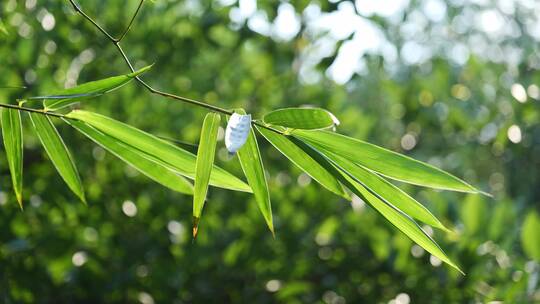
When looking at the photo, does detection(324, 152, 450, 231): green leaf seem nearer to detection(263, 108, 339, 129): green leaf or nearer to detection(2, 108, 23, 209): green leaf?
detection(263, 108, 339, 129): green leaf

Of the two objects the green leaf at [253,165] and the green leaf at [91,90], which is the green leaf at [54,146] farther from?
the green leaf at [253,165]

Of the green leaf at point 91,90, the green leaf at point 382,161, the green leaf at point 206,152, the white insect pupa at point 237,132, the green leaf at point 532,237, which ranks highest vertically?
the green leaf at point 91,90

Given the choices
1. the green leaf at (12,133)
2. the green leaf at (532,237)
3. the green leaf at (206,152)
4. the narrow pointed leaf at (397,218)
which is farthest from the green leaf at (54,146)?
the green leaf at (532,237)

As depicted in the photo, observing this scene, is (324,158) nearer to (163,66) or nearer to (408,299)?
(408,299)

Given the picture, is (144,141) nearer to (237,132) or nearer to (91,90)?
(91,90)

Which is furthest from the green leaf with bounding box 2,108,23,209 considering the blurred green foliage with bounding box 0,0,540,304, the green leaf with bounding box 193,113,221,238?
the blurred green foliage with bounding box 0,0,540,304
